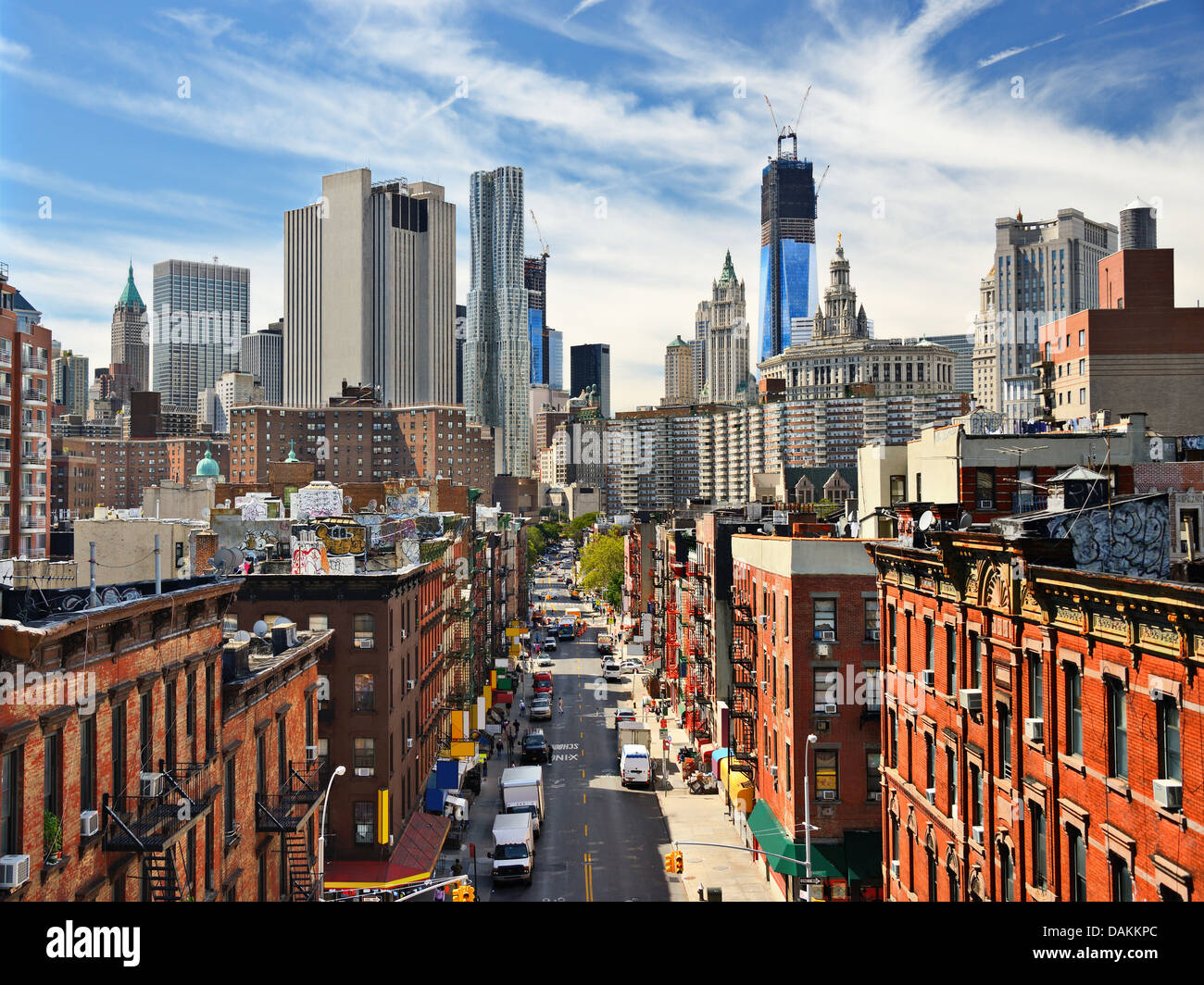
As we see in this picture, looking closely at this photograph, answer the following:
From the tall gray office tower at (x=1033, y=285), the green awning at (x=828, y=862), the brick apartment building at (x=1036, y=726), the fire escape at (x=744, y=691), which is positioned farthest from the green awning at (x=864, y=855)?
the tall gray office tower at (x=1033, y=285)

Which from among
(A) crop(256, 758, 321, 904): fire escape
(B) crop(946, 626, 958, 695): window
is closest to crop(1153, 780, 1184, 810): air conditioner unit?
(B) crop(946, 626, 958, 695): window

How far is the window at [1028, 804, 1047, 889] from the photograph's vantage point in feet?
68.8

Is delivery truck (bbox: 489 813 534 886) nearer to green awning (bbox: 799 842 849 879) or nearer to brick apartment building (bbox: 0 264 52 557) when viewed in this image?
green awning (bbox: 799 842 849 879)

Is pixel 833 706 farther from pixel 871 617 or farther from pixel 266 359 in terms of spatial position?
pixel 266 359

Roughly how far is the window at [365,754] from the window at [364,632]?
147 inches

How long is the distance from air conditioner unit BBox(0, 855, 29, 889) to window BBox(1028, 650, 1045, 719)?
58.9 feet

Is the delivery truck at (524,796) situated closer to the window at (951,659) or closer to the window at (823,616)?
the window at (823,616)

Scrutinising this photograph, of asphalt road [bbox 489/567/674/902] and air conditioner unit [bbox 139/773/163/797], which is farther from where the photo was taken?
asphalt road [bbox 489/567/674/902]

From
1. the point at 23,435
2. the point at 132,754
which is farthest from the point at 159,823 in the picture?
the point at 23,435

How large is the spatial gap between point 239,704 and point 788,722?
75.2 feet

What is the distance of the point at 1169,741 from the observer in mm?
15820

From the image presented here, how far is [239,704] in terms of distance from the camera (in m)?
26.8
